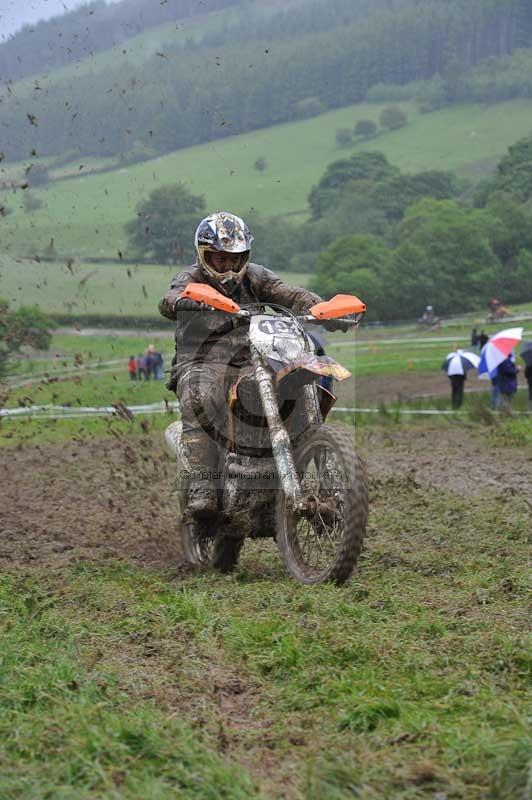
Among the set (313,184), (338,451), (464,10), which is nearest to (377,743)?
(338,451)

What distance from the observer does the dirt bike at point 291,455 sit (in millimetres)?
7031

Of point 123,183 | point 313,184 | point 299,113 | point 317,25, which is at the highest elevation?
point 317,25

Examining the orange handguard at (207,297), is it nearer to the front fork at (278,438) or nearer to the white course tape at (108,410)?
the front fork at (278,438)

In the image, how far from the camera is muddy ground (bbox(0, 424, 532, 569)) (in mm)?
9735

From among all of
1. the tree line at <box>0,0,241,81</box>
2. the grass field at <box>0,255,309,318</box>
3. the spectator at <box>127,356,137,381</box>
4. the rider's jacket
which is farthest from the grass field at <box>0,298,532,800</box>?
the spectator at <box>127,356,137,381</box>

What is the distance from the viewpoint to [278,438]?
24.0ft

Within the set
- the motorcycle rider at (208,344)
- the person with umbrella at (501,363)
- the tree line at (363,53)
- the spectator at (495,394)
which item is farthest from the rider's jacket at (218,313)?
the tree line at (363,53)

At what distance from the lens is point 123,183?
70.0 ft

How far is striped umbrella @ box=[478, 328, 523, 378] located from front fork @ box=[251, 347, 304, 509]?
13423 mm

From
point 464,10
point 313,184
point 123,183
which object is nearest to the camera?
point 123,183

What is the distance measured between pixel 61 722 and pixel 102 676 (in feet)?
2.16

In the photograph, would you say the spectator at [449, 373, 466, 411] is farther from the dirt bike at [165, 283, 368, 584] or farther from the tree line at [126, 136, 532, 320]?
the tree line at [126, 136, 532, 320]

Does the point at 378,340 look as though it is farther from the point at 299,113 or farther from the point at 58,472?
the point at 299,113

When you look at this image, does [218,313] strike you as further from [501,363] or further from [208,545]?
[501,363]
